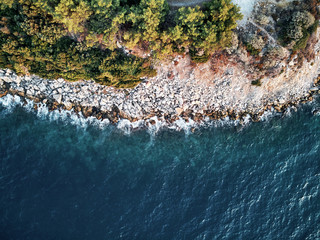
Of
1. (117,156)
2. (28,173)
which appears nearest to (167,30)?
(117,156)

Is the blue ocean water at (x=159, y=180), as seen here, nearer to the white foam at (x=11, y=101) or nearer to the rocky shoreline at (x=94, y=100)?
the white foam at (x=11, y=101)

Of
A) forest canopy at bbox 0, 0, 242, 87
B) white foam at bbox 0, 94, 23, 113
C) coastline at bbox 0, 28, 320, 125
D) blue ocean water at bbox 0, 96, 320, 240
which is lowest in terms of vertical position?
blue ocean water at bbox 0, 96, 320, 240

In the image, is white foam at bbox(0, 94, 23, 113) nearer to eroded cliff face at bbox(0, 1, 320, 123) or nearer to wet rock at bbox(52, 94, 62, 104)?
eroded cliff face at bbox(0, 1, 320, 123)

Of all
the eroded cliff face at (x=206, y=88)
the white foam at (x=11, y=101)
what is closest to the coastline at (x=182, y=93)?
the eroded cliff face at (x=206, y=88)

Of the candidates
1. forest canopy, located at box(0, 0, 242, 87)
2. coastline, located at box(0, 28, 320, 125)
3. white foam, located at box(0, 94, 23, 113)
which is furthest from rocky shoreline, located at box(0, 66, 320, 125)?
forest canopy, located at box(0, 0, 242, 87)

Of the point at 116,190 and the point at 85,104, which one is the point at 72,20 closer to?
the point at 85,104

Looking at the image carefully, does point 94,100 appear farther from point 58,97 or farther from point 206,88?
point 206,88
